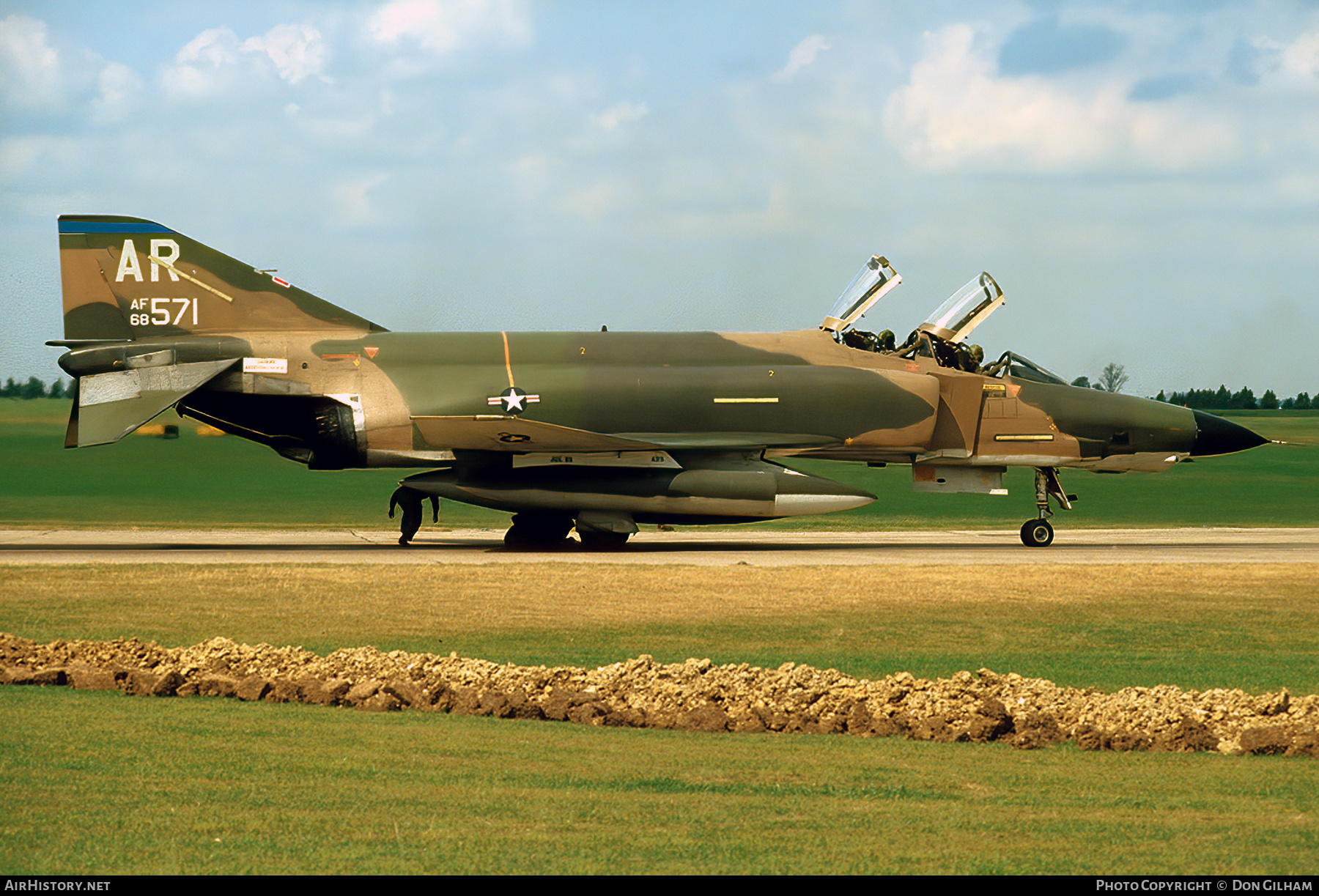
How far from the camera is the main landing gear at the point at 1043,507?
21.9 m

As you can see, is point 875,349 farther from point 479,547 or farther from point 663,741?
point 663,741

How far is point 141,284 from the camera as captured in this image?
2100 centimetres

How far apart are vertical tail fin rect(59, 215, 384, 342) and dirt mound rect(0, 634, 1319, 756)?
10910 mm

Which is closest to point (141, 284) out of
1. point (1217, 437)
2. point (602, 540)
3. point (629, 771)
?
point (602, 540)

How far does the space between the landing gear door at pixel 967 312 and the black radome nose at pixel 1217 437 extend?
4.20 metres

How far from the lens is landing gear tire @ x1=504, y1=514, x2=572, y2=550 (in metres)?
21.1

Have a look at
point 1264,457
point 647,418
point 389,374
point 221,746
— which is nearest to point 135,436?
point 389,374

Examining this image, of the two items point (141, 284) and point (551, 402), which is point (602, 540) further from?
point (141, 284)

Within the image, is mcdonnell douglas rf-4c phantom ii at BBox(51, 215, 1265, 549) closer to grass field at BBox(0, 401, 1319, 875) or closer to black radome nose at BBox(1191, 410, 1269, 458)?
black radome nose at BBox(1191, 410, 1269, 458)

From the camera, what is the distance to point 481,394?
20.6 m

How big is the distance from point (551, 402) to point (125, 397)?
6.65 meters

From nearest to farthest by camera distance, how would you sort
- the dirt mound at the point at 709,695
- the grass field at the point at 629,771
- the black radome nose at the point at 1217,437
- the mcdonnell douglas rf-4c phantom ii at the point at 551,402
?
the grass field at the point at 629,771
the dirt mound at the point at 709,695
the mcdonnell douglas rf-4c phantom ii at the point at 551,402
the black radome nose at the point at 1217,437

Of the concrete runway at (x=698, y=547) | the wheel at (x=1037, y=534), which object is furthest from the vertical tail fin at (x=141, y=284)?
the wheel at (x=1037, y=534)

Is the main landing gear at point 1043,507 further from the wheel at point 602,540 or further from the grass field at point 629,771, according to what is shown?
the grass field at point 629,771
